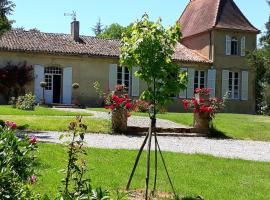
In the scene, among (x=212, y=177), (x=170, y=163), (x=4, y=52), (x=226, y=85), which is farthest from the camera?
(x=226, y=85)

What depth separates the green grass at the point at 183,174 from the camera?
23.0ft

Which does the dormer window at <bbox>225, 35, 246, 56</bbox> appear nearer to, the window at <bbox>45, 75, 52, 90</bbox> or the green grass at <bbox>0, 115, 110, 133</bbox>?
the window at <bbox>45, 75, 52, 90</bbox>

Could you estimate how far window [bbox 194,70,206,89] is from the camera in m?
31.3

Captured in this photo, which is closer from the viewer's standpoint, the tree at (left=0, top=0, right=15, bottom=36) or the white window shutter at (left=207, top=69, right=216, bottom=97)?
the tree at (left=0, top=0, right=15, bottom=36)

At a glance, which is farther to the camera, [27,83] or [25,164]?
[27,83]

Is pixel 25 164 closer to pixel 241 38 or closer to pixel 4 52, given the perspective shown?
pixel 4 52

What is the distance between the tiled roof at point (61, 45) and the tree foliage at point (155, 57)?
20.5m

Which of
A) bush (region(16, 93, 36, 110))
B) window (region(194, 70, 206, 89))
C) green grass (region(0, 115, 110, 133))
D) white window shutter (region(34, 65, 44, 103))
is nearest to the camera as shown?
green grass (region(0, 115, 110, 133))

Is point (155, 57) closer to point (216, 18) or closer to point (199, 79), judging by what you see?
point (199, 79)

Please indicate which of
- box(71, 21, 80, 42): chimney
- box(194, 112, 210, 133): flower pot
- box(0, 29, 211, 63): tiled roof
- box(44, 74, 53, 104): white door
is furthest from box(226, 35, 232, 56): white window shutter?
box(194, 112, 210, 133): flower pot

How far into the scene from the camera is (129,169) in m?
8.55

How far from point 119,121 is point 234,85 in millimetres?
18540

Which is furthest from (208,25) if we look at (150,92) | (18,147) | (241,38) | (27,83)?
(18,147)

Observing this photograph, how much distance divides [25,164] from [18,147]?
0.50ft
